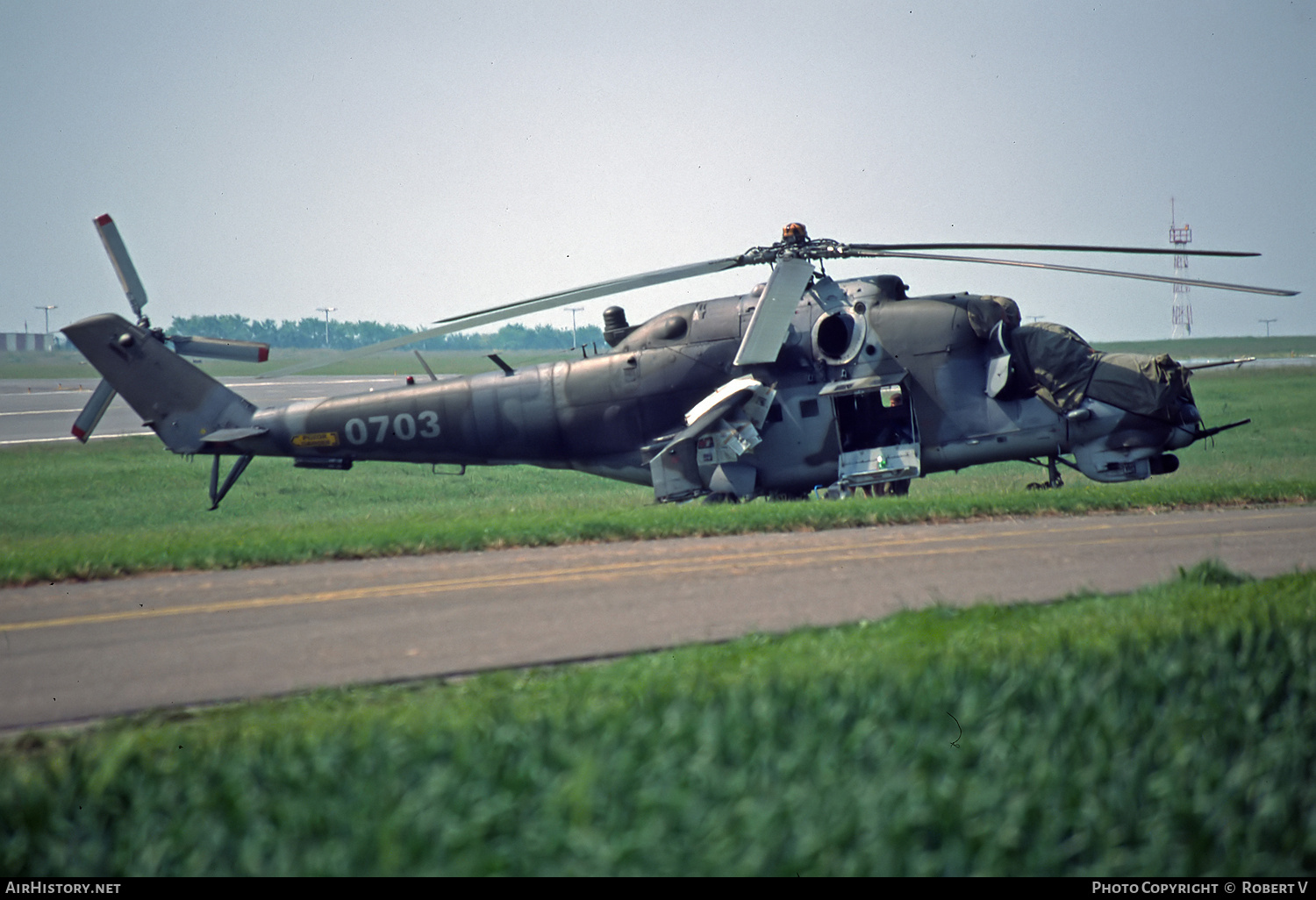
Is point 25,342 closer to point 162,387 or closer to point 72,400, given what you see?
point 72,400

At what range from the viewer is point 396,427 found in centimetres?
1948

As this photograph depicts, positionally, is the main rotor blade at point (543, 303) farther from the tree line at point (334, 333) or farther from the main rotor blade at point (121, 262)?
the tree line at point (334, 333)

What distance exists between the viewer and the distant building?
102m

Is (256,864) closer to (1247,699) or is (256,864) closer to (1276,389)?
(1247,699)

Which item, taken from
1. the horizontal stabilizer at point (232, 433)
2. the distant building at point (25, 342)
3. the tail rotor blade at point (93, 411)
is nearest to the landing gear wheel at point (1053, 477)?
the horizontal stabilizer at point (232, 433)

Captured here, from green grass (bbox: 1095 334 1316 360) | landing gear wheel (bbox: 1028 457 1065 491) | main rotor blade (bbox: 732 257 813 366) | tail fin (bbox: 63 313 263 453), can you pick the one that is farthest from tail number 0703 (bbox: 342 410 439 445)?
green grass (bbox: 1095 334 1316 360)

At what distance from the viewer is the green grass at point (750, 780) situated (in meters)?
3.20

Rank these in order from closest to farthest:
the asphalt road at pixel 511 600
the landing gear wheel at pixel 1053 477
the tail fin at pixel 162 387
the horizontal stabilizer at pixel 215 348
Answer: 1. the asphalt road at pixel 511 600
2. the landing gear wheel at pixel 1053 477
3. the horizontal stabilizer at pixel 215 348
4. the tail fin at pixel 162 387

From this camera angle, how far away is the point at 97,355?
19.3m

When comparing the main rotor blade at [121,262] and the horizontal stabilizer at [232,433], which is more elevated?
the main rotor blade at [121,262]

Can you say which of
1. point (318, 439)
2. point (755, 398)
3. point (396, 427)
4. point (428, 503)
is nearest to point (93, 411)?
point (318, 439)

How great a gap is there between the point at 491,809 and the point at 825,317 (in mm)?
15083

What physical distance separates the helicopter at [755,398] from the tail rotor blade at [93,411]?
0.06m

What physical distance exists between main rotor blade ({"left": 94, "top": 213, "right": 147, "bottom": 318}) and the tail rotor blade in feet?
5.38
